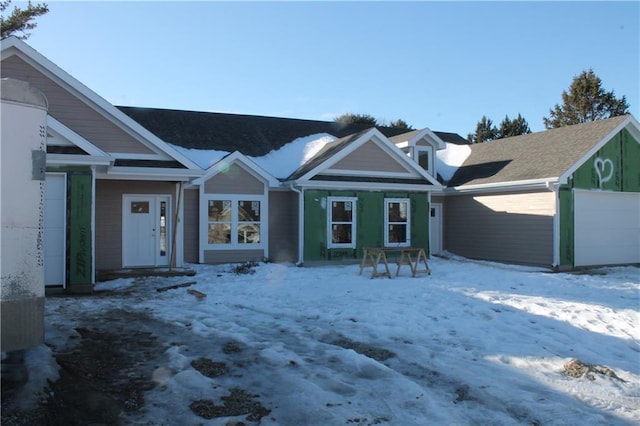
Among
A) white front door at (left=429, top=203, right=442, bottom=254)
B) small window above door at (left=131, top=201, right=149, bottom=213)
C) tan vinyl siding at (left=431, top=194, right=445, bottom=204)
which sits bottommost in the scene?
white front door at (left=429, top=203, right=442, bottom=254)

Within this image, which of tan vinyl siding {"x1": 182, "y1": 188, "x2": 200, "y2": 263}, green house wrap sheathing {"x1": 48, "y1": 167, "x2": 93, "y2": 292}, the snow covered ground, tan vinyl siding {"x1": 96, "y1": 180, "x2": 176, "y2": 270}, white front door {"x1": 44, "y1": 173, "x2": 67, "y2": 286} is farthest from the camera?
tan vinyl siding {"x1": 182, "y1": 188, "x2": 200, "y2": 263}

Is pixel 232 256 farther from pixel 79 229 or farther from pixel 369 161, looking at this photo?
pixel 79 229

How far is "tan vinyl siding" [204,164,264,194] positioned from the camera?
15985 mm

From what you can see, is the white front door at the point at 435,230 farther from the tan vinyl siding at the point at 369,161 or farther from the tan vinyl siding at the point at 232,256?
the tan vinyl siding at the point at 232,256

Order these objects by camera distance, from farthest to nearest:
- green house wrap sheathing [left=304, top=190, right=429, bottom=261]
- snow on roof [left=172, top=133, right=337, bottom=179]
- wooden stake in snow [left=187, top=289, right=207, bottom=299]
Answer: snow on roof [left=172, top=133, right=337, bottom=179], green house wrap sheathing [left=304, top=190, right=429, bottom=261], wooden stake in snow [left=187, top=289, right=207, bottom=299]

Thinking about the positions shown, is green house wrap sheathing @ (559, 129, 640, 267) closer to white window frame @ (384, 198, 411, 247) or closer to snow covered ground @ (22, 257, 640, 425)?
snow covered ground @ (22, 257, 640, 425)

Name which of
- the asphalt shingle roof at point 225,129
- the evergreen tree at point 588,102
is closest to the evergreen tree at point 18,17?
the asphalt shingle roof at point 225,129

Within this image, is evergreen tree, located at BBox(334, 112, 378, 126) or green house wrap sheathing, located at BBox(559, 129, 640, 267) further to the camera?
evergreen tree, located at BBox(334, 112, 378, 126)

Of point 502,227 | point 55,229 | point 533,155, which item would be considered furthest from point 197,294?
point 533,155

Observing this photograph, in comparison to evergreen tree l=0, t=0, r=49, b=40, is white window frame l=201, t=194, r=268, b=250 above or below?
below

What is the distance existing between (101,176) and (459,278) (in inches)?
382

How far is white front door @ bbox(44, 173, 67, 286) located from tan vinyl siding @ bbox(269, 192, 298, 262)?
7165 millimetres

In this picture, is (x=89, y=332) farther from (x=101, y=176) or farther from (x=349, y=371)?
(x=101, y=176)

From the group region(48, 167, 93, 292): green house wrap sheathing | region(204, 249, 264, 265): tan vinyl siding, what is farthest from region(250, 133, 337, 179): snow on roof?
region(48, 167, 93, 292): green house wrap sheathing
